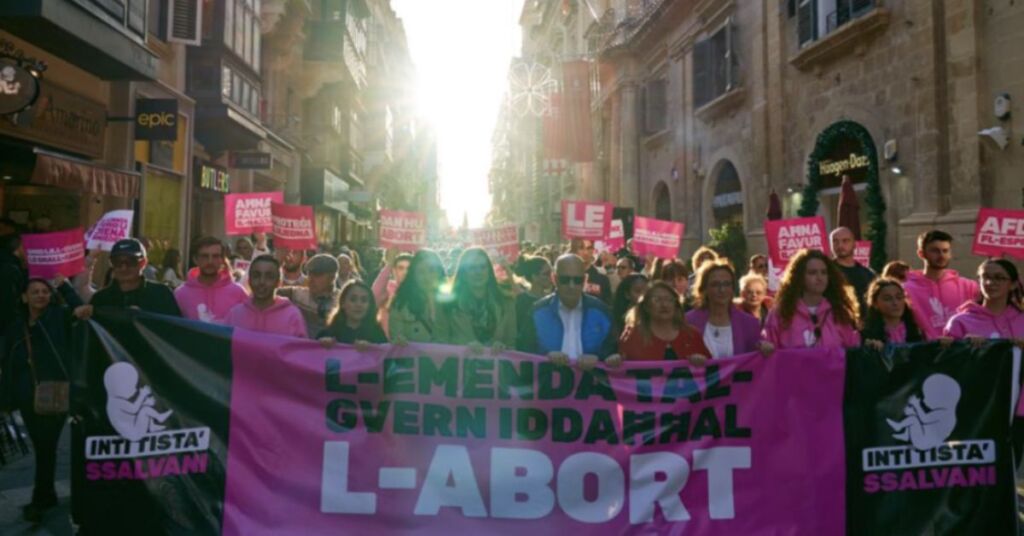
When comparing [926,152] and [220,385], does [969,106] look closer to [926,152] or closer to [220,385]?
[926,152]

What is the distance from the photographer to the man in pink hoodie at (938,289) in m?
7.42

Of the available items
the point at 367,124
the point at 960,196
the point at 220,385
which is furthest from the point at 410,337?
the point at 367,124

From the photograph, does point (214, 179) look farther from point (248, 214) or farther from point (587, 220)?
point (587, 220)

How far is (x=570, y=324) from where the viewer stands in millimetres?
5660

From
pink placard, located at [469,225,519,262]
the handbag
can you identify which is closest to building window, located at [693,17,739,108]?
pink placard, located at [469,225,519,262]

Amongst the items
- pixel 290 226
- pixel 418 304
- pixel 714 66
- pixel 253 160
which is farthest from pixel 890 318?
pixel 714 66

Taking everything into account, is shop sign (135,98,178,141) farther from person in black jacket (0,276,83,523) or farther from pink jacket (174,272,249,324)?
person in black jacket (0,276,83,523)

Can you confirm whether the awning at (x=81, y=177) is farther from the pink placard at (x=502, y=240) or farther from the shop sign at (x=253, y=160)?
the shop sign at (x=253, y=160)

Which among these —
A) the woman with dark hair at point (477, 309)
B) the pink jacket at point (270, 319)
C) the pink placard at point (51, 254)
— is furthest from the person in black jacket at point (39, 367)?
the woman with dark hair at point (477, 309)

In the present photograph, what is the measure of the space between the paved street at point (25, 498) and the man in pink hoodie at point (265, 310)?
1.72 metres

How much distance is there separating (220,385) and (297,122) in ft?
83.3

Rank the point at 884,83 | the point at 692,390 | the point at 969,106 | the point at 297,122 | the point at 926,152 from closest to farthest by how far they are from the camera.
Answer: the point at 692,390, the point at 969,106, the point at 926,152, the point at 884,83, the point at 297,122

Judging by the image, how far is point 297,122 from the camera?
28.7 metres

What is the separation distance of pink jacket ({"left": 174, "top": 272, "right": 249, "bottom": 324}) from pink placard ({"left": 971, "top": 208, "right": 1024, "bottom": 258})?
23.2 feet
